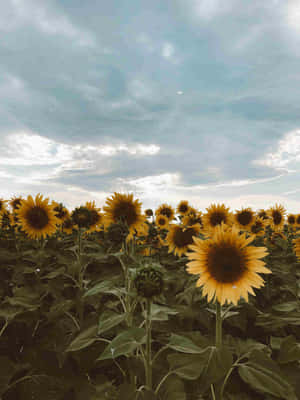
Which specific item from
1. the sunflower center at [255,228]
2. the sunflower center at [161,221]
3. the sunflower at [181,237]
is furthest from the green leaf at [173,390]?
the sunflower center at [161,221]

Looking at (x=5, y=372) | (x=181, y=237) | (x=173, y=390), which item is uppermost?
(x=181, y=237)

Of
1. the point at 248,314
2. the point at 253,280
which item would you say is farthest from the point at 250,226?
the point at 253,280

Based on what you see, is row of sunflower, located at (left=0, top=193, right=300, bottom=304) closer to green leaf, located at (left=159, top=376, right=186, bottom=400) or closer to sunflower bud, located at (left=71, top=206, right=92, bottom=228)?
sunflower bud, located at (left=71, top=206, right=92, bottom=228)

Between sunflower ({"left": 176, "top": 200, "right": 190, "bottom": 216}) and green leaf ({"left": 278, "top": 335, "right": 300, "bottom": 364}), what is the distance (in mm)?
6796

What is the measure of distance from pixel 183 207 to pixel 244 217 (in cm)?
339

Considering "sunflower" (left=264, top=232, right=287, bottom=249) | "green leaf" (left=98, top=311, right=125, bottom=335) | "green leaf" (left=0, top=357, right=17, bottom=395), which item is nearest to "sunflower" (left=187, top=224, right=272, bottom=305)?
"green leaf" (left=98, top=311, right=125, bottom=335)

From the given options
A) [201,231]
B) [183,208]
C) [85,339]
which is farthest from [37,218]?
[183,208]

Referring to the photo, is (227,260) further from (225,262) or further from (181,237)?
(181,237)

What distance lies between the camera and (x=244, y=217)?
5.72 metres

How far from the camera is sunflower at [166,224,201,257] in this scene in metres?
4.35

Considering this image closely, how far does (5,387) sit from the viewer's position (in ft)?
7.14

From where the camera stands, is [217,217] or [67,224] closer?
[217,217]

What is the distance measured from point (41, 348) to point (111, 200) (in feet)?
5.81

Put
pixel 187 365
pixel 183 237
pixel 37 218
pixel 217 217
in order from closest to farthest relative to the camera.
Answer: pixel 187 365, pixel 183 237, pixel 37 218, pixel 217 217
